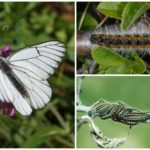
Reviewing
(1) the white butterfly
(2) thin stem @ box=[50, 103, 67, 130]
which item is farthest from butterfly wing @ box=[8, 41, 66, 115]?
(2) thin stem @ box=[50, 103, 67, 130]

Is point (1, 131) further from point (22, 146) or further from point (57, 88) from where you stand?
point (57, 88)

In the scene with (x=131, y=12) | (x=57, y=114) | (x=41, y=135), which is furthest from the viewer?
(x=57, y=114)

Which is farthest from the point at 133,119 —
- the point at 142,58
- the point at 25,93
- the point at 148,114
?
the point at 25,93

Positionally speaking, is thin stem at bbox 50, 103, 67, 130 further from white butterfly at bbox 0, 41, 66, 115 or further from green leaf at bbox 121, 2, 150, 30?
green leaf at bbox 121, 2, 150, 30

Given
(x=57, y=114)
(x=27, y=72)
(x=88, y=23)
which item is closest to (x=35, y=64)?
(x=27, y=72)

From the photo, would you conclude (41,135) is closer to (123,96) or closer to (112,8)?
(123,96)

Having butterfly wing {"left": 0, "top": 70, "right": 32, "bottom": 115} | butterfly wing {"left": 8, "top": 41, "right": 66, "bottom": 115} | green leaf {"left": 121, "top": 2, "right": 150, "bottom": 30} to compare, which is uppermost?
green leaf {"left": 121, "top": 2, "right": 150, "bottom": 30}

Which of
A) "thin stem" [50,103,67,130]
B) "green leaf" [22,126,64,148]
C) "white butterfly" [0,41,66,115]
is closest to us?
"white butterfly" [0,41,66,115]

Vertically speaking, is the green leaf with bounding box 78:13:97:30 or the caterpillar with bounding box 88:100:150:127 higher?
the green leaf with bounding box 78:13:97:30
